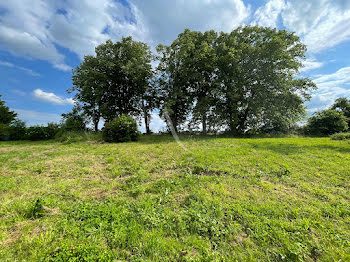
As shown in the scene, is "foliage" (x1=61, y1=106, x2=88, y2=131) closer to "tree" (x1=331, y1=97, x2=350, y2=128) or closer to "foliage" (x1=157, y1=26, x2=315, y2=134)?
"foliage" (x1=157, y1=26, x2=315, y2=134)

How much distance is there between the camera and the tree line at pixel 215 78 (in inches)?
520

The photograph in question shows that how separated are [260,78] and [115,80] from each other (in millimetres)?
15852

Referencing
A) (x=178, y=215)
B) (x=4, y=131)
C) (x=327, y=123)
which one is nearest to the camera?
(x=178, y=215)

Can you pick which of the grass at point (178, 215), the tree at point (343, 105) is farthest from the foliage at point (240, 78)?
the grass at point (178, 215)

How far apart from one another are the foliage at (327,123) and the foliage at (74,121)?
23423mm

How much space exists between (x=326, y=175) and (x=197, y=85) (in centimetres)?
1307

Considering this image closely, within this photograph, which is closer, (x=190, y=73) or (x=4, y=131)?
(x=4, y=131)

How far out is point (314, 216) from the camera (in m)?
2.30

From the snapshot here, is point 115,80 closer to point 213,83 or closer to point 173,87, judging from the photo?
point 173,87

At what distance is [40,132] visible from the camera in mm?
12508

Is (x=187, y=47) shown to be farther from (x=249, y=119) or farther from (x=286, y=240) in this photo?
(x=286, y=240)

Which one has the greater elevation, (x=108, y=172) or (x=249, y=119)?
(x=249, y=119)

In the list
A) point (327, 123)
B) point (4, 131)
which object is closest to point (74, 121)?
point (4, 131)

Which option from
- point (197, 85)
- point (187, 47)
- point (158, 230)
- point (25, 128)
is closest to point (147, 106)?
point (197, 85)
